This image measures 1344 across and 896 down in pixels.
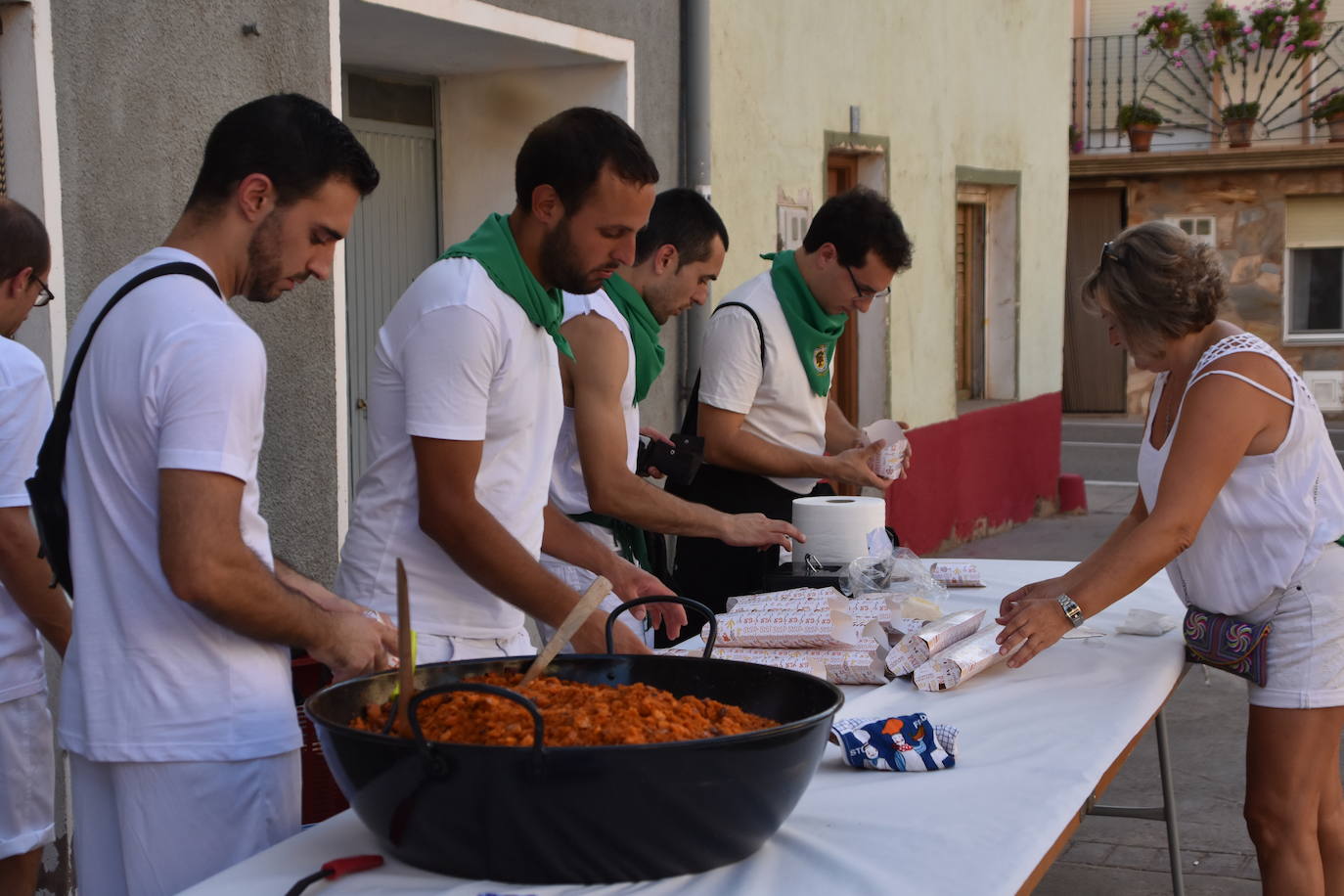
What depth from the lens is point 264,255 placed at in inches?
84.0

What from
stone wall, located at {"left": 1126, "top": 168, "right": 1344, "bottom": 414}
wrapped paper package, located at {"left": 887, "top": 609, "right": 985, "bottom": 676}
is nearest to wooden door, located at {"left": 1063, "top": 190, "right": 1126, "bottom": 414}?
→ stone wall, located at {"left": 1126, "top": 168, "right": 1344, "bottom": 414}

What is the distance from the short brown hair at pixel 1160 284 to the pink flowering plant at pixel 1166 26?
17239 mm

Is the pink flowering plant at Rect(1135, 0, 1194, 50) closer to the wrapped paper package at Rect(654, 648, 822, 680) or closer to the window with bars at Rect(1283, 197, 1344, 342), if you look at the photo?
the window with bars at Rect(1283, 197, 1344, 342)

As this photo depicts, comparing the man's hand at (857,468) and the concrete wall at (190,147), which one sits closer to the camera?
the concrete wall at (190,147)

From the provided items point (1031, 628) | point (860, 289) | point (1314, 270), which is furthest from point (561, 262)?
point (1314, 270)

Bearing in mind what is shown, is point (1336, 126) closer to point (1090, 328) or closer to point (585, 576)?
point (1090, 328)

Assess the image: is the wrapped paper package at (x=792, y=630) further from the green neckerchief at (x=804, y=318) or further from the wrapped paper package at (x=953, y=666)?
the green neckerchief at (x=804, y=318)

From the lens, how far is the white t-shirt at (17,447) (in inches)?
113

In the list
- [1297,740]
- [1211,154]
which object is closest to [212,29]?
[1297,740]

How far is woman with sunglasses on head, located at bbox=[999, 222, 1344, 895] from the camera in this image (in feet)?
→ 10.1

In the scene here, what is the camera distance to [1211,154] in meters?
17.6

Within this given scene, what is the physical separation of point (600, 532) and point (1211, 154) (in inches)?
622

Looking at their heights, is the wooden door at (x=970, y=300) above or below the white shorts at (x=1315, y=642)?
above

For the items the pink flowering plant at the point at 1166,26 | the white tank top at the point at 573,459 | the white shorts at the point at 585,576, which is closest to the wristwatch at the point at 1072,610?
the white shorts at the point at 585,576
